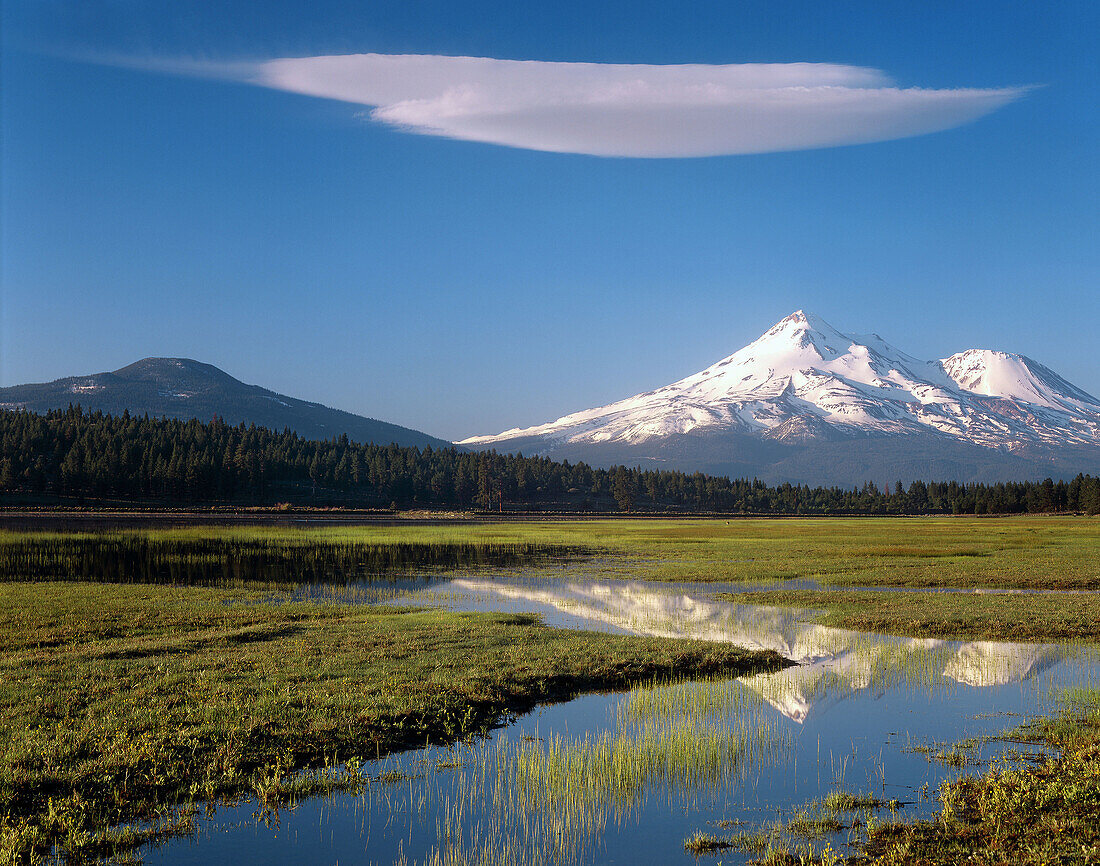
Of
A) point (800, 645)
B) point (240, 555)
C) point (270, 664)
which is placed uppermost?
point (270, 664)

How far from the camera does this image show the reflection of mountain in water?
880 inches

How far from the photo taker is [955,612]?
3288 centimetres

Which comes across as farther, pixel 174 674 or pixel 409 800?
pixel 174 674

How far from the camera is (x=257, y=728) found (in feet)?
53.5

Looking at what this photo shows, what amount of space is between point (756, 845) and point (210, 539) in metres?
76.9

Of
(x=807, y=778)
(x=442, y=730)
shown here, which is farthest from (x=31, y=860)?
(x=807, y=778)

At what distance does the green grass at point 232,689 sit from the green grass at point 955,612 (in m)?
8.78

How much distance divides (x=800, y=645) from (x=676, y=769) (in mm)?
13692

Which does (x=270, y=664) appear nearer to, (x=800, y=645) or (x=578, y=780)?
(x=578, y=780)

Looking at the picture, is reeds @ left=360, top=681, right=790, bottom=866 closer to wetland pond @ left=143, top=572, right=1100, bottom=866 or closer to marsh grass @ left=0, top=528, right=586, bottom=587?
wetland pond @ left=143, top=572, right=1100, bottom=866

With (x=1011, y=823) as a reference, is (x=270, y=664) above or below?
below

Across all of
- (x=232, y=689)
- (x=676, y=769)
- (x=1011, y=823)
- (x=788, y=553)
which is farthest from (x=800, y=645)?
(x=788, y=553)

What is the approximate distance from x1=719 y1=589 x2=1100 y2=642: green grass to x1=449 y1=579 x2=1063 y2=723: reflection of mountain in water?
4.19 feet

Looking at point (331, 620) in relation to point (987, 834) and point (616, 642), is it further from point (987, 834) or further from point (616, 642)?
point (987, 834)
